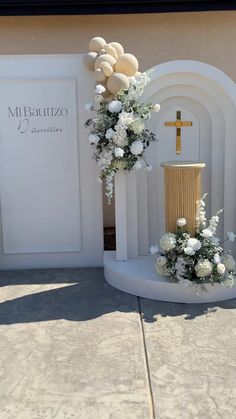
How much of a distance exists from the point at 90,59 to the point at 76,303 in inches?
107

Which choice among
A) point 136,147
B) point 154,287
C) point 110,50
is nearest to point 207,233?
point 154,287

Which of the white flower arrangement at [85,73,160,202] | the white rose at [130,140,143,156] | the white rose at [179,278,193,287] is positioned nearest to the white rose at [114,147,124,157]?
the white flower arrangement at [85,73,160,202]

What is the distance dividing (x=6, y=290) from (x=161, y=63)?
131 inches

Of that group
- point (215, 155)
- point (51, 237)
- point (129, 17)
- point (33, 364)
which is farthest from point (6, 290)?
point (129, 17)

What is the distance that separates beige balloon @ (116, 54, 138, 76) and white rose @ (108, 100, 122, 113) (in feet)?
1.26

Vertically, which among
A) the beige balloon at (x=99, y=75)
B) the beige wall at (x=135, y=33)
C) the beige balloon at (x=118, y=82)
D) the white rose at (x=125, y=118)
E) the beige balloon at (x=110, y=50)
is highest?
the beige wall at (x=135, y=33)

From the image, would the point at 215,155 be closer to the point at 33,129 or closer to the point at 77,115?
the point at 77,115

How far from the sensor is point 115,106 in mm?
4738

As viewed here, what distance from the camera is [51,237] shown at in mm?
5941

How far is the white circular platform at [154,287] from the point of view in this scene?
4.72 metres

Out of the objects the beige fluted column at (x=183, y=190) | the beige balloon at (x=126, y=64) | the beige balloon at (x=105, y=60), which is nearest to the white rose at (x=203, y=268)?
the beige fluted column at (x=183, y=190)

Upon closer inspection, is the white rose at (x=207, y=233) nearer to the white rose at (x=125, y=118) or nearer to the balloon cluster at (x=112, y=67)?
the white rose at (x=125, y=118)

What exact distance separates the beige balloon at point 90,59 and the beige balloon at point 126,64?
372 mm

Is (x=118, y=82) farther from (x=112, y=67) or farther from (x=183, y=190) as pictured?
(x=183, y=190)
